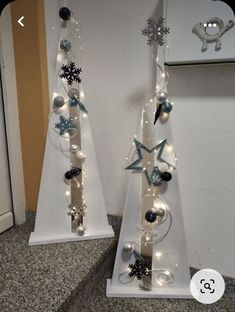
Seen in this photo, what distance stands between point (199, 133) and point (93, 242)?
629mm

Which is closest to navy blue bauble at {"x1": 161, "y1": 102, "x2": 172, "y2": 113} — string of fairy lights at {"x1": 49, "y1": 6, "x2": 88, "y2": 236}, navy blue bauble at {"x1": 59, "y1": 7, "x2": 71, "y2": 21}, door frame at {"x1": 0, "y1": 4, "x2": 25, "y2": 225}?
string of fairy lights at {"x1": 49, "y1": 6, "x2": 88, "y2": 236}

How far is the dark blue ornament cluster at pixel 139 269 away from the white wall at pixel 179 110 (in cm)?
28

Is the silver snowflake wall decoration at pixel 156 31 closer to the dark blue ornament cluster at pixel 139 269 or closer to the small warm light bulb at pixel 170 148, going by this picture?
the small warm light bulb at pixel 170 148

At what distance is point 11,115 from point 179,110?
0.74 metres

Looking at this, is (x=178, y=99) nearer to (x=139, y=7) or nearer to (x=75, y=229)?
(x=139, y=7)

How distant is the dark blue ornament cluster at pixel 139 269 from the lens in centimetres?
93

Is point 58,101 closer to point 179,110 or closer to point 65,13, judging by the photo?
point 65,13

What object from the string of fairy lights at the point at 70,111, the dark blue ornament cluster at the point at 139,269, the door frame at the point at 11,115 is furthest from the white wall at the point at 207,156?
the door frame at the point at 11,115

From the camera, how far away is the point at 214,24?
869mm

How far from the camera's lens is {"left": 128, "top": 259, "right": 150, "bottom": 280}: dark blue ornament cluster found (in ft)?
3.05

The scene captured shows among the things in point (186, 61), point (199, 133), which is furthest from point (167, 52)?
point (199, 133)

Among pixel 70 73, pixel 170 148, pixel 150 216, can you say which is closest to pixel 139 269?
pixel 150 216

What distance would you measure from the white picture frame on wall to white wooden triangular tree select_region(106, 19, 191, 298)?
0.08 m

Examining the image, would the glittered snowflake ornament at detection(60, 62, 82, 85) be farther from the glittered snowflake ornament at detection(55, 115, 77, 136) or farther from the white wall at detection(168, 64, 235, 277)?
the white wall at detection(168, 64, 235, 277)
